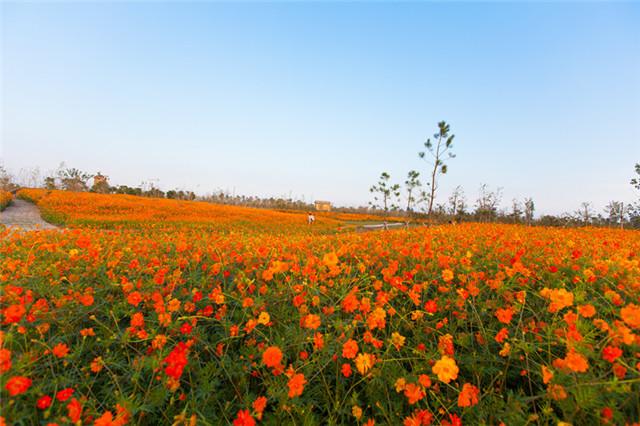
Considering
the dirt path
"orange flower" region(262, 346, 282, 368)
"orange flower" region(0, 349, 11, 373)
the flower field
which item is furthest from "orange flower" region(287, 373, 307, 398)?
the dirt path

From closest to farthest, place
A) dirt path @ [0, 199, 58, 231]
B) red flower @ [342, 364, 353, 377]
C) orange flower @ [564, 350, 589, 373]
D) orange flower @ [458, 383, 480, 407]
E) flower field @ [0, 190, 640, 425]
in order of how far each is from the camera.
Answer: orange flower @ [564, 350, 589, 373], orange flower @ [458, 383, 480, 407], flower field @ [0, 190, 640, 425], red flower @ [342, 364, 353, 377], dirt path @ [0, 199, 58, 231]

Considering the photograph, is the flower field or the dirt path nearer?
the flower field

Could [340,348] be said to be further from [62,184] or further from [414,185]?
[62,184]

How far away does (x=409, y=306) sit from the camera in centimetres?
275

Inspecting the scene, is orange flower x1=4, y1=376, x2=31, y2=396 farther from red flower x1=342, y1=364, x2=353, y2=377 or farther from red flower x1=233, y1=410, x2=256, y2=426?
red flower x1=342, y1=364, x2=353, y2=377

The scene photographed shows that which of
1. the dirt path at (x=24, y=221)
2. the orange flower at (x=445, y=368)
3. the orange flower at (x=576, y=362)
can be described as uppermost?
the orange flower at (x=576, y=362)

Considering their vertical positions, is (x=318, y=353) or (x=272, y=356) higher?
(x=272, y=356)

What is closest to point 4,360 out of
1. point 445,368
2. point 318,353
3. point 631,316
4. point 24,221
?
point 318,353

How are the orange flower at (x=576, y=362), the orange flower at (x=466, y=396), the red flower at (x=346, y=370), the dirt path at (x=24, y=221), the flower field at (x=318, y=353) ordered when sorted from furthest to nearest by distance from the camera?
1. the dirt path at (x=24, y=221)
2. the red flower at (x=346, y=370)
3. the flower field at (x=318, y=353)
4. the orange flower at (x=466, y=396)
5. the orange flower at (x=576, y=362)

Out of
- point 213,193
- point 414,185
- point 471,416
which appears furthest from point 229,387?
point 213,193

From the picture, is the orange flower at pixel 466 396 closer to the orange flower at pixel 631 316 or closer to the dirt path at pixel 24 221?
the orange flower at pixel 631 316

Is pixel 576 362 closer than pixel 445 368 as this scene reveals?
Yes

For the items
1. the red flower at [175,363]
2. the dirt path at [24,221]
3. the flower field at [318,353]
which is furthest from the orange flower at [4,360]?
the dirt path at [24,221]

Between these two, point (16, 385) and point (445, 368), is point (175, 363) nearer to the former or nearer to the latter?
point (16, 385)
